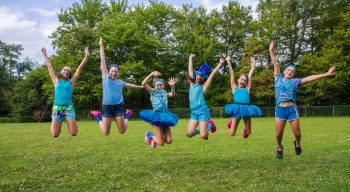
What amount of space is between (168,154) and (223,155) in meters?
2.30

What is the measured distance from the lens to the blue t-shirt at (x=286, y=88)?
9.52m

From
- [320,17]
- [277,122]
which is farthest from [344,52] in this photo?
[277,122]

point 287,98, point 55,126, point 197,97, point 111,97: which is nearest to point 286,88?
point 287,98

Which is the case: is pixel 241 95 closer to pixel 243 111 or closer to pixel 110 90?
pixel 243 111

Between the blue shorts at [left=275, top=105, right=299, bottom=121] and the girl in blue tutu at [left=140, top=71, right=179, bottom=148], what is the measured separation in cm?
281

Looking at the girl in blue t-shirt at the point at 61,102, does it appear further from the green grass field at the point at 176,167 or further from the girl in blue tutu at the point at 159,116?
the girl in blue tutu at the point at 159,116

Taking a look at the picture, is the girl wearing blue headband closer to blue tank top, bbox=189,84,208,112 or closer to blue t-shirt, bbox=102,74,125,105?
blue t-shirt, bbox=102,74,125,105

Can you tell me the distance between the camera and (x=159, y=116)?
1001 cm

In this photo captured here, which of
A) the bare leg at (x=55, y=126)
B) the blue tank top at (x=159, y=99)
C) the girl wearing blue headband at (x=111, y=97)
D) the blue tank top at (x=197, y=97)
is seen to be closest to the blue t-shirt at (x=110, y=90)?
the girl wearing blue headband at (x=111, y=97)

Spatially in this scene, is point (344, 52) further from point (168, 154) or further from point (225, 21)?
point (168, 154)

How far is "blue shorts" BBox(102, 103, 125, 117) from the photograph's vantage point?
995 centimetres

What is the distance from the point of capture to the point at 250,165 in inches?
500

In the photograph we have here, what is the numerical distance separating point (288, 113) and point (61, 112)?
6.05 metres

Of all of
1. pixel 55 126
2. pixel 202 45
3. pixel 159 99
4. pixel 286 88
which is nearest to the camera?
pixel 286 88
